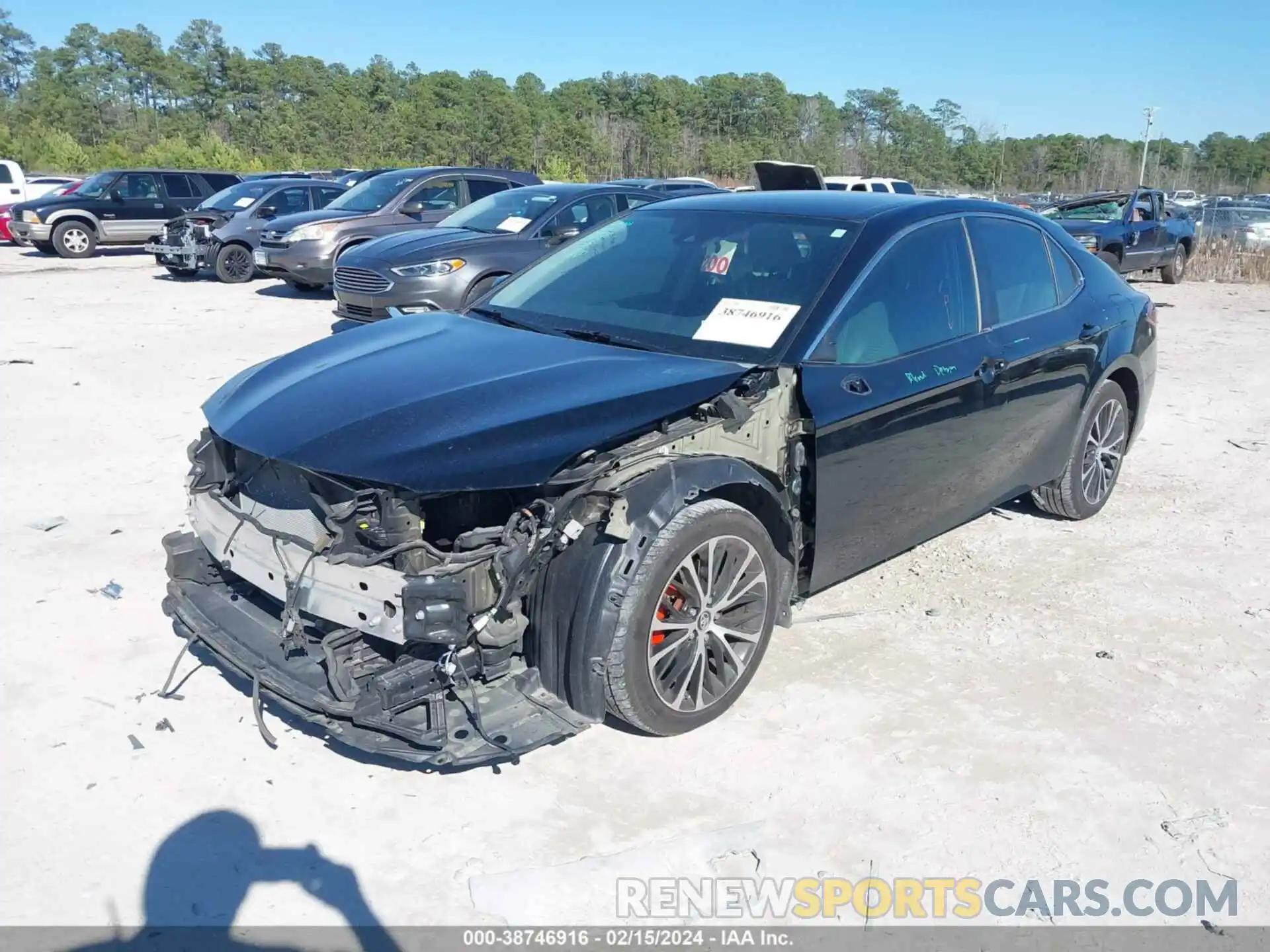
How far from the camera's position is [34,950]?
2.61m

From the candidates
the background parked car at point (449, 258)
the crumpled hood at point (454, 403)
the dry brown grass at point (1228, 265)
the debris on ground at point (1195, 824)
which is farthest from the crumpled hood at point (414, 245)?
the dry brown grass at point (1228, 265)

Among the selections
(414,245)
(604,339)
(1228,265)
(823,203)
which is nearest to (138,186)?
(414,245)

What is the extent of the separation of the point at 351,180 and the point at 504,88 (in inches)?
2569

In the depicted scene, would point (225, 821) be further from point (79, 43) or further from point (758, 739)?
point (79, 43)

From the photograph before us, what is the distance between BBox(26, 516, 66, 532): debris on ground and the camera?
537 centimetres

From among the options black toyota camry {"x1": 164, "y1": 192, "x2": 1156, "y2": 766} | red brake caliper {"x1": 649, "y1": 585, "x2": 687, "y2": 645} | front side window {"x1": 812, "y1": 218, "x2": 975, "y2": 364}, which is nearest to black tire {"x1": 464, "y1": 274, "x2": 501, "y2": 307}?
black toyota camry {"x1": 164, "y1": 192, "x2": 1156, "y2": 766}

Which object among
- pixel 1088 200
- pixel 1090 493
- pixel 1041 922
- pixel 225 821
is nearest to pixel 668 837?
pixel 1041 922

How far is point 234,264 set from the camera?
15984 millimetres

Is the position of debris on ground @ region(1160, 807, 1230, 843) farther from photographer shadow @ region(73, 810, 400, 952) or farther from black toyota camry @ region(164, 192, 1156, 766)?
photographer shadow @ region(73, 810, 400, 952)

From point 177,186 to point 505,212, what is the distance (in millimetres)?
11944

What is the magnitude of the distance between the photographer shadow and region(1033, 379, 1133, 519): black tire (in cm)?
413

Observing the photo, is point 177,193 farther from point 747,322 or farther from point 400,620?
point 400,620

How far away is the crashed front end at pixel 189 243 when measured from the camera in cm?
1584

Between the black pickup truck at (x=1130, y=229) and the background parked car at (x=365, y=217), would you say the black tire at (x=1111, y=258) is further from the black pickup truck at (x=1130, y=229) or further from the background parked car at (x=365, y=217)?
the background parked car at (x=365, y=217)
